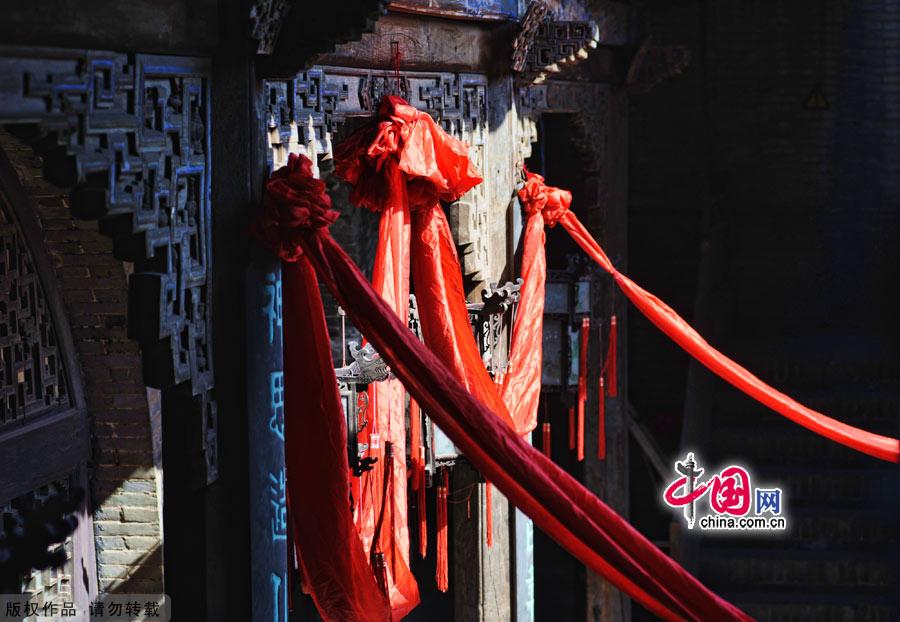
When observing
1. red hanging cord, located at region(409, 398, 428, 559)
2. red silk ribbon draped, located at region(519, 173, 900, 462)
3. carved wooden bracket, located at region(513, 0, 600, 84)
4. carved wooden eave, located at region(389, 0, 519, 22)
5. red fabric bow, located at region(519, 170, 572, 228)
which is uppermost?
carved wooden eave, located at region(389, 0, 519, 22)

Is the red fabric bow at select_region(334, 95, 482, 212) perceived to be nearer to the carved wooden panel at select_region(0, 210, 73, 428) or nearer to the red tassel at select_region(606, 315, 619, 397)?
the carved wooden panel at select_region(0, 210, 73, 428)

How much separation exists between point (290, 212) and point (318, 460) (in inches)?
36.5

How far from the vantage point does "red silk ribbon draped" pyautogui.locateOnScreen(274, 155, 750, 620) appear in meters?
4.00

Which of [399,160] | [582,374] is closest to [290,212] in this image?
[399,160]

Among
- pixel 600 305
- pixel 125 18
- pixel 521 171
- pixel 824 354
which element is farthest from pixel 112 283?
pixel 824 354

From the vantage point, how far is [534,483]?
4.16 meters

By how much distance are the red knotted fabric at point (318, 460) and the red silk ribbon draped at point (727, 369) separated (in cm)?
260

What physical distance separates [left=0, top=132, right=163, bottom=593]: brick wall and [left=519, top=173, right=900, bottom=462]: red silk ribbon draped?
9.03 ft

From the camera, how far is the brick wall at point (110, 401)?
5.46 meters

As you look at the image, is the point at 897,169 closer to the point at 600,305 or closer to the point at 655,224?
the point at 655,224

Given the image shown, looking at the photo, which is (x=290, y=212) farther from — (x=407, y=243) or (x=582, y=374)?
(x=582, y=374)

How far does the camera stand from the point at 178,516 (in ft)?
15.5

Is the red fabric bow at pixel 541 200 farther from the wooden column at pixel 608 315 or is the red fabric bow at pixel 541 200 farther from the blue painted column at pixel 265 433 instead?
the blue painted column at pixel 265 433

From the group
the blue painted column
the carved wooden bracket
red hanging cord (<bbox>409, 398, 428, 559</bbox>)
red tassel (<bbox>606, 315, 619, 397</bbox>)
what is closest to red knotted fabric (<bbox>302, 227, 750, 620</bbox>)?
the blue painted column
